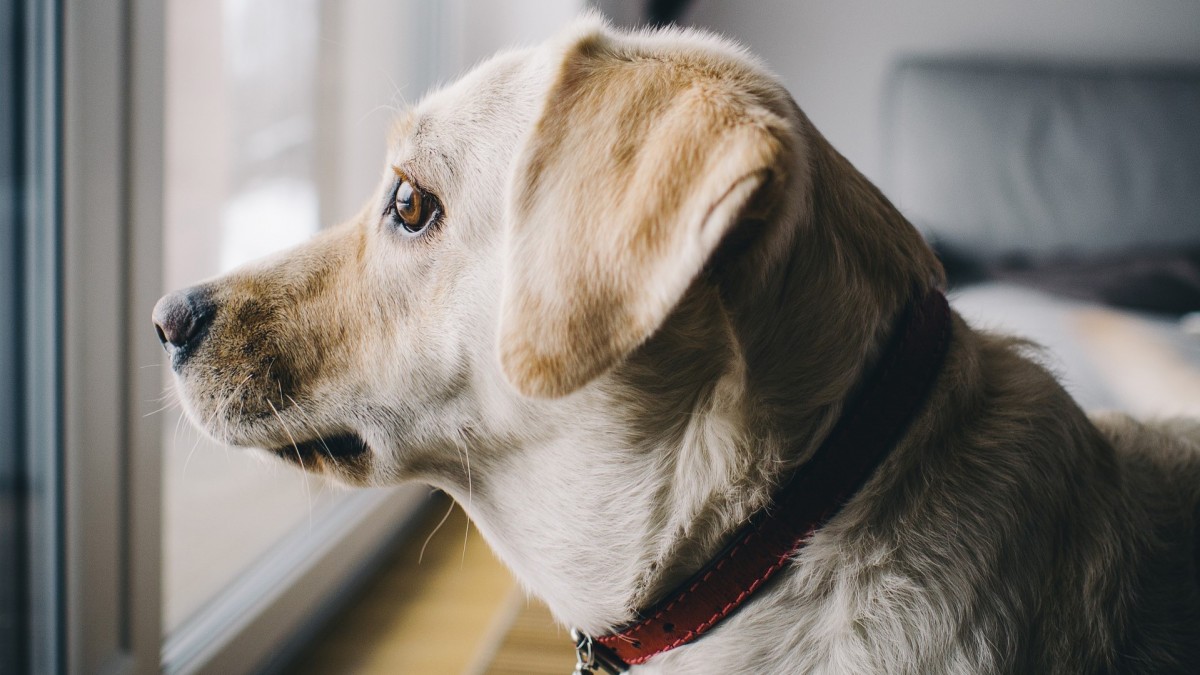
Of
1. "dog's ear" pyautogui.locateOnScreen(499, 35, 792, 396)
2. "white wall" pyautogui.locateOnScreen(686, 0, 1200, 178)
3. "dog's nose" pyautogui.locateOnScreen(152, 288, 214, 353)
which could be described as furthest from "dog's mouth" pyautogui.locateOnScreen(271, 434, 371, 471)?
"white wall" pyautogui.locateOnScreen(686, 0, 1200, 178)

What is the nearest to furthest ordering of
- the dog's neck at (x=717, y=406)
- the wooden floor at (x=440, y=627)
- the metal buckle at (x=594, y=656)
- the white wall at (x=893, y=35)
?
1. the dog's neck at (x=717, y=406)
2. the metal buckle at (x=594, y=656)
3. the wooden floor at (x=440, y=627)
4. the white wall at (x=893, y=35)

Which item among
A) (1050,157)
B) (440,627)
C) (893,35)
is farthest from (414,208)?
(893,35)

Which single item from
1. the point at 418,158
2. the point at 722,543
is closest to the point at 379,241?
the point at 418,158

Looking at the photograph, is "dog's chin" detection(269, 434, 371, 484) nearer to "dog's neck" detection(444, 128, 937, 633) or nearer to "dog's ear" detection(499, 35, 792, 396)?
"dog's neck" detection(444, 128, 937, 633)

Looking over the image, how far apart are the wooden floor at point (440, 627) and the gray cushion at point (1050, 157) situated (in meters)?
2.22

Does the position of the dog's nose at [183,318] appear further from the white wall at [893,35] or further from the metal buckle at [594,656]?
the white wall at [893,35]

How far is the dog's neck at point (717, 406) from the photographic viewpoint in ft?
2.48

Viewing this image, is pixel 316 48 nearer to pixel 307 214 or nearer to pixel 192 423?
pixel 307 214

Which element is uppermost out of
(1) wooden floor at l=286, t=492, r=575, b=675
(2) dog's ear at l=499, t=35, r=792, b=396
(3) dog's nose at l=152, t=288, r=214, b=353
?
(2) dog's ear at l=499, t=35, r=792, b=396

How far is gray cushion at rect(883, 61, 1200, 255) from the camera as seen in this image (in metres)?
3.34

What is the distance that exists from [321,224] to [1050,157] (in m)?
2.93

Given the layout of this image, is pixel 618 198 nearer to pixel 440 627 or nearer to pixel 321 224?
pixel 440 627

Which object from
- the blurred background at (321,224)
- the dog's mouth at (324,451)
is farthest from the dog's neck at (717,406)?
the blurred background at (321,224)

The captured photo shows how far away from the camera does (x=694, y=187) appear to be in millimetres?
618
